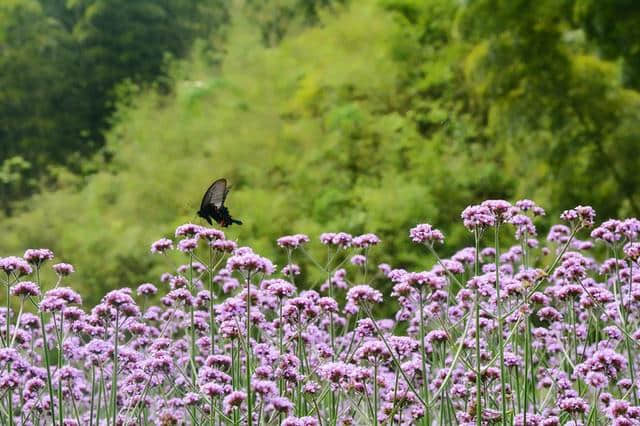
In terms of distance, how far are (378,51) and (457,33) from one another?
8.80 ft

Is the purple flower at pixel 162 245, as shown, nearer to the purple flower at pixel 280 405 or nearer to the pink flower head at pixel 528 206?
the purple flower at pixel 280 405

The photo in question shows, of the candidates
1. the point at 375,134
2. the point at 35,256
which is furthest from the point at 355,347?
the point at 375,134

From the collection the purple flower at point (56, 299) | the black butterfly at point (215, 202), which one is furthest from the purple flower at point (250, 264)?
the black butterfly at point (215, 202)

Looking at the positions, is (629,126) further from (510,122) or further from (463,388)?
(463,388)

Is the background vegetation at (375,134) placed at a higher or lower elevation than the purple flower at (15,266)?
higher

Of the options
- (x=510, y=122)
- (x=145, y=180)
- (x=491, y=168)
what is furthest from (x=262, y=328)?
(x=145, y=180)

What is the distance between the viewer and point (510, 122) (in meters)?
11.2

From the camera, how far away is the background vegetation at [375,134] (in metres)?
11.0

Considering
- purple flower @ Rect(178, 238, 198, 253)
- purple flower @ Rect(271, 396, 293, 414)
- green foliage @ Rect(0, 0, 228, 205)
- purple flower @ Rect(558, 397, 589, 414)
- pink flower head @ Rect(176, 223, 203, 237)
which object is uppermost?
green foliage @ Rect(0, 0, 228, 205)

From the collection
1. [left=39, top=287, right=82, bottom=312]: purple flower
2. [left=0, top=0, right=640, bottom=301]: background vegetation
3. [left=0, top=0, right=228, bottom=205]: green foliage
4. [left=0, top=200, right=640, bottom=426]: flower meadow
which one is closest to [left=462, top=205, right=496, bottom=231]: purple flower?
[left=0, top=200, right=640, bottom=426]: flower meadow

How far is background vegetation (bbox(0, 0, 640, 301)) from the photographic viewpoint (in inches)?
433

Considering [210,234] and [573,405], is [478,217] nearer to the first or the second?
[573,405]

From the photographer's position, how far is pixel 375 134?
13906 mm

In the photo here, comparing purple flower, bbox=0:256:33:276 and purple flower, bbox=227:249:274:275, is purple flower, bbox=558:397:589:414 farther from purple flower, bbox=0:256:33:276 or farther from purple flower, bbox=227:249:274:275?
purple flower, bbox=0:256:33:276
